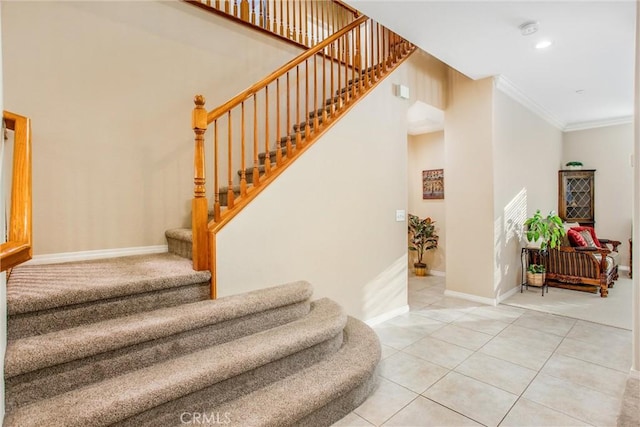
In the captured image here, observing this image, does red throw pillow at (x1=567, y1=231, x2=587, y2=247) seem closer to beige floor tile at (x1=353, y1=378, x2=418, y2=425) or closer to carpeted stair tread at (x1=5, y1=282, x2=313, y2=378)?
→ beige floor tile at (x1=353, y1=378, x2=418, y2=425)

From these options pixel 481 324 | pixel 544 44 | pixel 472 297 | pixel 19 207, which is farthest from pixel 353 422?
pixel 544 44

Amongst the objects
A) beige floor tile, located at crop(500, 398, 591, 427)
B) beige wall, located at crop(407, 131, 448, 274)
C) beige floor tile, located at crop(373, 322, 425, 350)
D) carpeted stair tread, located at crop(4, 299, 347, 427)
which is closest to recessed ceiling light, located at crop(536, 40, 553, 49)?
beige wall, located at crop(407, 131, 448, 274)

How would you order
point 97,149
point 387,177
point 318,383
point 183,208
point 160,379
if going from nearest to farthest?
1. point 160,379
2. point 318,383
3. point 97,149
4. point 183,208
5. point 387,177

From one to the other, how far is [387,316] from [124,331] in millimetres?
2614

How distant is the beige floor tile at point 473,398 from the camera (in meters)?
1.95

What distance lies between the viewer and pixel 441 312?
12.5 ft

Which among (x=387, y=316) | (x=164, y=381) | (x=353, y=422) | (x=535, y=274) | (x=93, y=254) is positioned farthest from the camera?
(x=535, y=274)

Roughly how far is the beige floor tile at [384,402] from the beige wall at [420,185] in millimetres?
3947

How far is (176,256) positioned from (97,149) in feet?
3.55

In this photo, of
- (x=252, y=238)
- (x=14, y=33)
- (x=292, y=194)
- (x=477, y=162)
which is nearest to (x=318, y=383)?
(x=252, y=238)

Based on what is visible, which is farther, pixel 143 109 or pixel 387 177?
pixel 387 177

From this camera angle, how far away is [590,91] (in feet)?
15.1

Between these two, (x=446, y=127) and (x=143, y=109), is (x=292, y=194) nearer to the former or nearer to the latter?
(x=143, y=109)

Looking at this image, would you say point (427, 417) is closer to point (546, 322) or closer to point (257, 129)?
point (546, 322)
